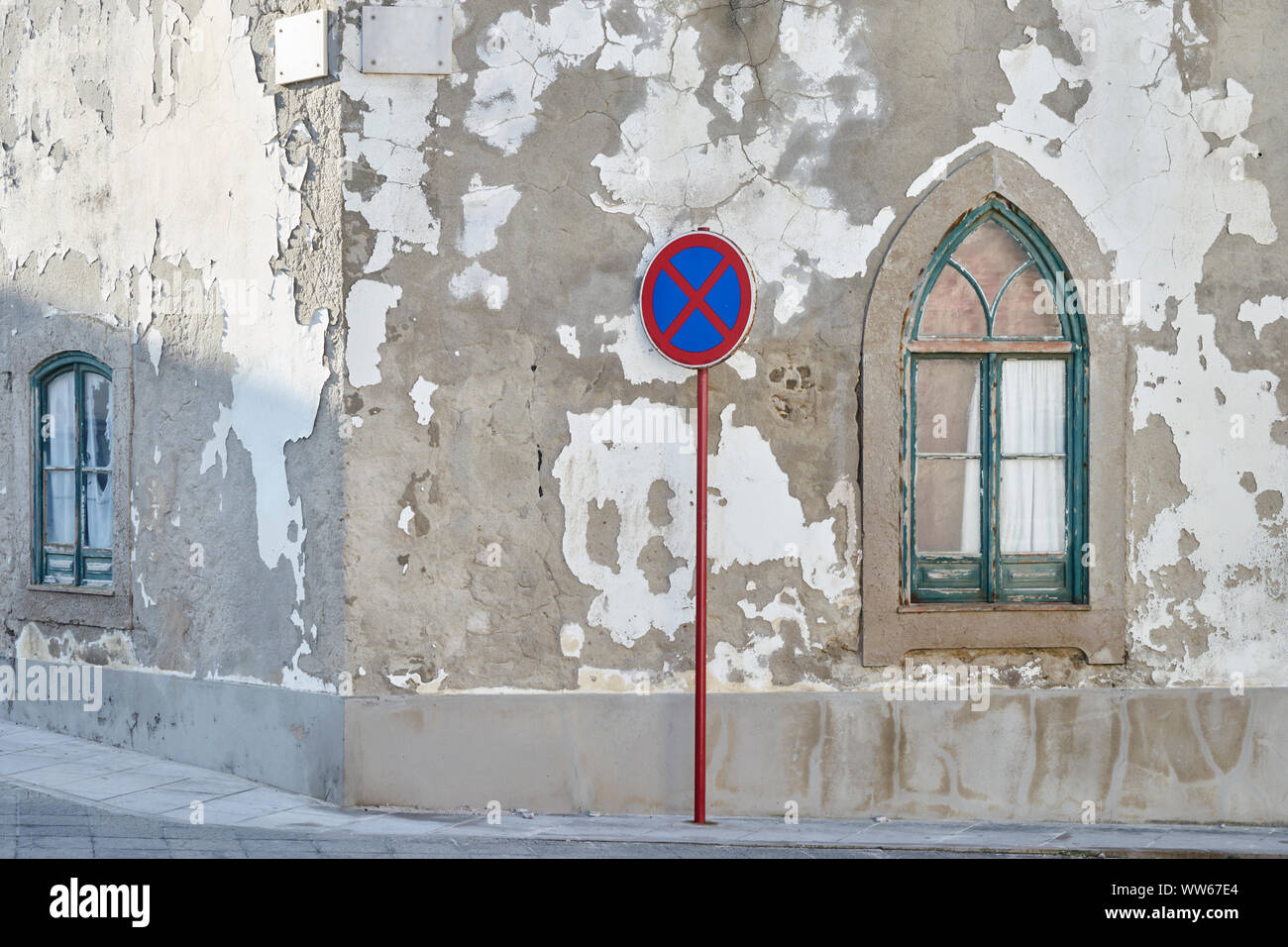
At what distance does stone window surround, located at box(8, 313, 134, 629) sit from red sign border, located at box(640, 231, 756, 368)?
3.38 m

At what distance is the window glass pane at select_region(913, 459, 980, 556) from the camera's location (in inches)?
271

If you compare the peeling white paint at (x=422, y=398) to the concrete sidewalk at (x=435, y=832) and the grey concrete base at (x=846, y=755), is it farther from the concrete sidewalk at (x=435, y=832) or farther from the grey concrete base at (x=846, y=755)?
the concrete sidewalk at (x=435, y=832)

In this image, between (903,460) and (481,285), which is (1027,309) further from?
(481,285)

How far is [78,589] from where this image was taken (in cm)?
802

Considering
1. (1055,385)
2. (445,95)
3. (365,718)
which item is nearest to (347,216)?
(445,95)

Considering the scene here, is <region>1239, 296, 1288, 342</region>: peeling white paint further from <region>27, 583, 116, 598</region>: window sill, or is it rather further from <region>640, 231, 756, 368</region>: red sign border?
<region>27, 583, 116, 598</region>: window sill

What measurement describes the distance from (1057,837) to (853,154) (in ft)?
11.7

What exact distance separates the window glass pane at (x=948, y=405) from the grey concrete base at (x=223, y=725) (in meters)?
3.36

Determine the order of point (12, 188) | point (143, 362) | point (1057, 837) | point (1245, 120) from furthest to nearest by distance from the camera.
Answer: point (12, 188) < point (143, 362) < point (1245, 120) < point (1057, 837)

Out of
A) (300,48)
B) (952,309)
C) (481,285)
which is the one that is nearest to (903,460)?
(952,309)

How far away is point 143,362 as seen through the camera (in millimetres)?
7633

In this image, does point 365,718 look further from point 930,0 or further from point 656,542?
point 930,0

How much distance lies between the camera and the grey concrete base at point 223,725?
656 centimetres

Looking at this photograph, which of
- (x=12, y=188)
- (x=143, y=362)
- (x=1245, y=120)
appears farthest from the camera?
(x=12, y=188)
